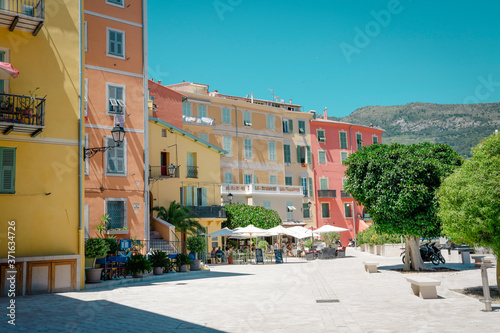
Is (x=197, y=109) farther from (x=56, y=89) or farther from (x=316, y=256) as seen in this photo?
(x=56, y=89)

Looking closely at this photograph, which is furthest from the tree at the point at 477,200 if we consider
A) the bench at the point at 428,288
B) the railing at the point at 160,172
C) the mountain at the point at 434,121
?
the mountain at the point at 434,121

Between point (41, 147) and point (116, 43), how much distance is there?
12.3 metres

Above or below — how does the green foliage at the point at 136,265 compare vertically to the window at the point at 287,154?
below

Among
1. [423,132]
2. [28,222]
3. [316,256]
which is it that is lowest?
[316,256]

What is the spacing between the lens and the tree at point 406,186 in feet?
65.8

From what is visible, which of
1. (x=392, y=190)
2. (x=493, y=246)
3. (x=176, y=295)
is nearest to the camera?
(x=493, y=246)

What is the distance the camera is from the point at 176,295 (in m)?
13.7

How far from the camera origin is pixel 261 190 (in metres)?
44.6

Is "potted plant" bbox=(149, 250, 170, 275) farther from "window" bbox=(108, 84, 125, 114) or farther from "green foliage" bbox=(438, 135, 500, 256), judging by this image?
"green foliage" bbox=(438, 135, 500, 256)

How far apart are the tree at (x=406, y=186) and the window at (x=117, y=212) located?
11875 millimetres

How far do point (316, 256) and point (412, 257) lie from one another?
13.4 m

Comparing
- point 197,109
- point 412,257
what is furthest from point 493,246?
point 197,109

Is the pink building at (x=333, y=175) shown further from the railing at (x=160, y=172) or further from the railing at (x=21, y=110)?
the railing at (x=21, y=110)

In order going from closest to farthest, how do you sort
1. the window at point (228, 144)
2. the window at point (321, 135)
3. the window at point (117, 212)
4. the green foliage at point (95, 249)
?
the green foliage at point (95, 249) → the window at point (117, 212) → the window at point (228, 144) → the window at point (321, 135)
